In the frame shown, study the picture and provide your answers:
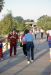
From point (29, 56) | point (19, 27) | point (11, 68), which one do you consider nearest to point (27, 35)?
point (29, 56)

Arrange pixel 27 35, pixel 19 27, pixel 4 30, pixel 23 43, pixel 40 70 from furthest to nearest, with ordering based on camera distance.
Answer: pixel 19 27 < pixel 4 30 < pixel 23 43 < pixel 27 35 < pixel 40 70

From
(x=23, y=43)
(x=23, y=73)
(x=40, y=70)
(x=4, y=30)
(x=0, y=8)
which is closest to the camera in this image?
(x=23, y=73)

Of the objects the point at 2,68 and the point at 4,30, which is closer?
the point at 2,68

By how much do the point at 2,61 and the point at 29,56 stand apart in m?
1.24

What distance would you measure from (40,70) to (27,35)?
8.58 feet

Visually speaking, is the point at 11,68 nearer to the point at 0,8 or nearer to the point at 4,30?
the point at 4,30

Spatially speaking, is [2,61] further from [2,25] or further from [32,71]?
[2,25]

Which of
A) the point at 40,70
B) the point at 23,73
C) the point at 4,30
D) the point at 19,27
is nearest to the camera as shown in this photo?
the point at 23,73

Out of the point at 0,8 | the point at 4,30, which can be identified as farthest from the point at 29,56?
the point at 0,8

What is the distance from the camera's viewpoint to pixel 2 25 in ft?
144

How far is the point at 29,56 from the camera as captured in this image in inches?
541

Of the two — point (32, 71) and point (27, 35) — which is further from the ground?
point (27, 35)

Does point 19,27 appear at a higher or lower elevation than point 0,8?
lower

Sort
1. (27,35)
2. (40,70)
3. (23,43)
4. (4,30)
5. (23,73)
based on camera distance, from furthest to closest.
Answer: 1. (4,30)
2. (23,43)
3. (27,35)
4. (40,70)
5. (23,73)
